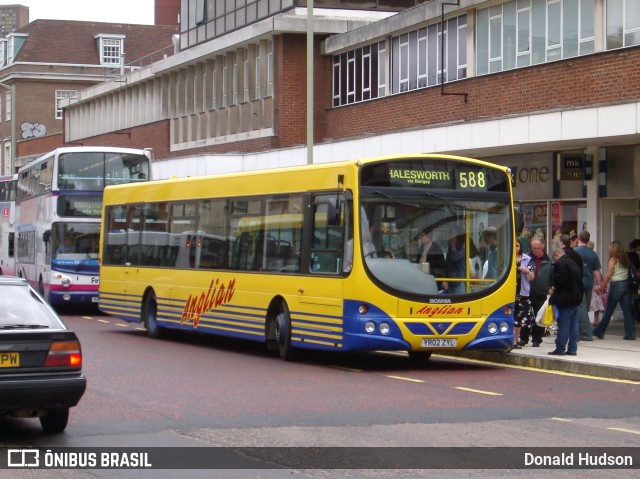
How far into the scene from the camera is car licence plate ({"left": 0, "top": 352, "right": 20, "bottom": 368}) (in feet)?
33.9

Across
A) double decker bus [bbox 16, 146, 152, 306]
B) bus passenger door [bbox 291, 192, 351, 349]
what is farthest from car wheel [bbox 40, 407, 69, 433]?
double decker bus [bbox 16, 146, 152, 306]

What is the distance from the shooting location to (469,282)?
17625 millimetres

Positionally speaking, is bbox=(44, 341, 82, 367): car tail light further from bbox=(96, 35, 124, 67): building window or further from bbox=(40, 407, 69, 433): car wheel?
bbox=(96, 35, 124, 67): building window

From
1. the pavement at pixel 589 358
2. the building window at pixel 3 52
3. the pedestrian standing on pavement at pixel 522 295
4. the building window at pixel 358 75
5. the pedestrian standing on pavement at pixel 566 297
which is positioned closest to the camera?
the pavement at pixel 589 358

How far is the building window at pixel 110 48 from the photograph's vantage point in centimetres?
8969

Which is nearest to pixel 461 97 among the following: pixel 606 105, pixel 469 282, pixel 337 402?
pixel 606 105

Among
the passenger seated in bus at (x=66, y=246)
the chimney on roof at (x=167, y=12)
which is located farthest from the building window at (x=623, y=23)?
the chimney on roof at (x=167, y=12)

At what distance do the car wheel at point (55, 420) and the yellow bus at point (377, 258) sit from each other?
644 cm

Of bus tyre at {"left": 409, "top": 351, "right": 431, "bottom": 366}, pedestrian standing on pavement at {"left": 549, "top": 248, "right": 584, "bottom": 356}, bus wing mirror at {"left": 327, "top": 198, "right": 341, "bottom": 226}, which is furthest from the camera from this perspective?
bus tyre at {"left": 409, "top": 351, "right": 431, "bottom": 366}

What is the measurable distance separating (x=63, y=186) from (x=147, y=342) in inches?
391

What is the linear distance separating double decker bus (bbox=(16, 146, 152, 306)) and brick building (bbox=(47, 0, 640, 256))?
523 cm

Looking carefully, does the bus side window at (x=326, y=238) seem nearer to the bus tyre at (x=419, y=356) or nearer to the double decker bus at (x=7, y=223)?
the bus tyre at (x=419, y=356)

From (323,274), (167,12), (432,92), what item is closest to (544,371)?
(323,274)

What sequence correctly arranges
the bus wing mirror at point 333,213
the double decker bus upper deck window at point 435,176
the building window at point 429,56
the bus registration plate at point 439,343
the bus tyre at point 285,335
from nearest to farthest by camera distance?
the bus wing mirror at point 333,213 → the bus registration plate at point 439,343 → the double decker bus upper deck window at point 435,176 → the bus tyre at point 285,335 → the building window at point 429,56
